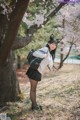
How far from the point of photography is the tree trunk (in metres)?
8.08

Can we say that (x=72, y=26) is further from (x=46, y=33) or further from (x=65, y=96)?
(x=65, y=96)

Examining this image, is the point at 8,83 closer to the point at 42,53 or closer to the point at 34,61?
the point at 34,61

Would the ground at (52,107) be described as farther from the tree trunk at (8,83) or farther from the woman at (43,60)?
the woman at (43,60)

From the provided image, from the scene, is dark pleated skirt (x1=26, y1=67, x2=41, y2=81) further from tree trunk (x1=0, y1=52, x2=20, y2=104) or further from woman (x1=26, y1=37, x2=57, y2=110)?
tree trunk (x1=0, y1=52, x2=20, y2=104)

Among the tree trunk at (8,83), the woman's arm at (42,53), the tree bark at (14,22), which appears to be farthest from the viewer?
the tree trunk at (8,83)

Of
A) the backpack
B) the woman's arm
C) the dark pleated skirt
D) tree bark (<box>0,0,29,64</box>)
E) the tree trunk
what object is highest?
tree bark (<box>0,0,29,64</box>)

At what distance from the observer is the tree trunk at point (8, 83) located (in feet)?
26.5

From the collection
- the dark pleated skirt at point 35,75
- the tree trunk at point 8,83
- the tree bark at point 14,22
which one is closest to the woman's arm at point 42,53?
the dark pleated skirt at point 35,75

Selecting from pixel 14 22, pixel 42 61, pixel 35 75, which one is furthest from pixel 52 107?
pixel 14 22

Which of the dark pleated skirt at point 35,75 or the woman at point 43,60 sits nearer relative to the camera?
the woman at point 43,60

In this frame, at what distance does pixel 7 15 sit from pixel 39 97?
8.17ft

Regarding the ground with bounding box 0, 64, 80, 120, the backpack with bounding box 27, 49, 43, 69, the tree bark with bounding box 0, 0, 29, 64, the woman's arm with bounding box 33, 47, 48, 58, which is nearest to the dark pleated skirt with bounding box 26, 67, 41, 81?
the backpack with bounding box 27, 49, 43, 69

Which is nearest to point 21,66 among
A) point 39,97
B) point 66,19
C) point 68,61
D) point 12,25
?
point 68,61

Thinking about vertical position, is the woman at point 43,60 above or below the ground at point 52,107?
above
